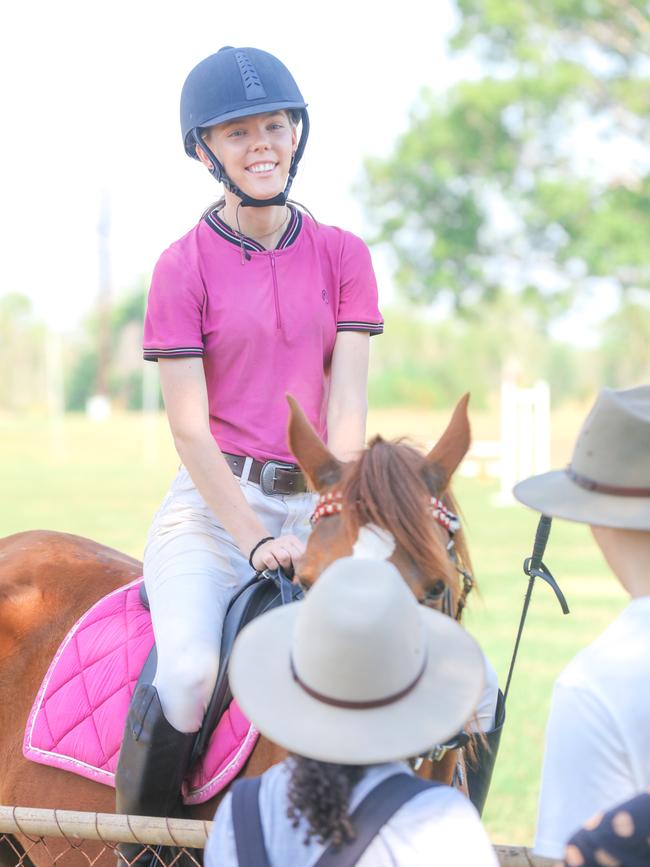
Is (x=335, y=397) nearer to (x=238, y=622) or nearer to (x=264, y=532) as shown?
(x=264, y=532)

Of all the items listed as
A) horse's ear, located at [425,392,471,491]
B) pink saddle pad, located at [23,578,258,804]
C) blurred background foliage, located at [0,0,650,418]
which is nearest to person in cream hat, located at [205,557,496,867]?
horse's ear, located at [425,392,471,491]

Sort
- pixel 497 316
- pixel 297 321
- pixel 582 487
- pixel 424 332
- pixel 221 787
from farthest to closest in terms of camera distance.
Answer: pixel 424 332, pixel 497 316, pixel 297 321, pixel 221 787, pixel 582 487

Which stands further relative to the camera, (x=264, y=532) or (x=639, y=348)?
(x=639, y=348)

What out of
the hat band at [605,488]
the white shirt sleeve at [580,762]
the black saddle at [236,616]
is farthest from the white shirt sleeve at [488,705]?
the white shirt sleeve at [580,762]

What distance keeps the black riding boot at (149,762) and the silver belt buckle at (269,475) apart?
71 centimetres

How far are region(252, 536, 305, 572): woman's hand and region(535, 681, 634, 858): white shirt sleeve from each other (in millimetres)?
1250

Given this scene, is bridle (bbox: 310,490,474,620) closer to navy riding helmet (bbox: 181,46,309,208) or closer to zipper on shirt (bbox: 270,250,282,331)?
zipper on shirt (bbox: 270,250,282,331)

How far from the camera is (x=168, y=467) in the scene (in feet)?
101

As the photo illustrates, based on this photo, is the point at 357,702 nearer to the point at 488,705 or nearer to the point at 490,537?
the point at 488,705

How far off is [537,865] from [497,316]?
55.5 m

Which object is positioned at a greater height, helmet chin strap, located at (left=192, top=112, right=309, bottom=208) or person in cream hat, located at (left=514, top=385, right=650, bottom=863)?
helmet chin strap, located at (left=192, top=112, right=309, bottom=208)

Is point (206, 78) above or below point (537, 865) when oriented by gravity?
above

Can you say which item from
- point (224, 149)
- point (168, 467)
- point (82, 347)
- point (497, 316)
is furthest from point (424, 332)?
point (224, 149)

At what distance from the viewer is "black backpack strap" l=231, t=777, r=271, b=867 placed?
1.71m
